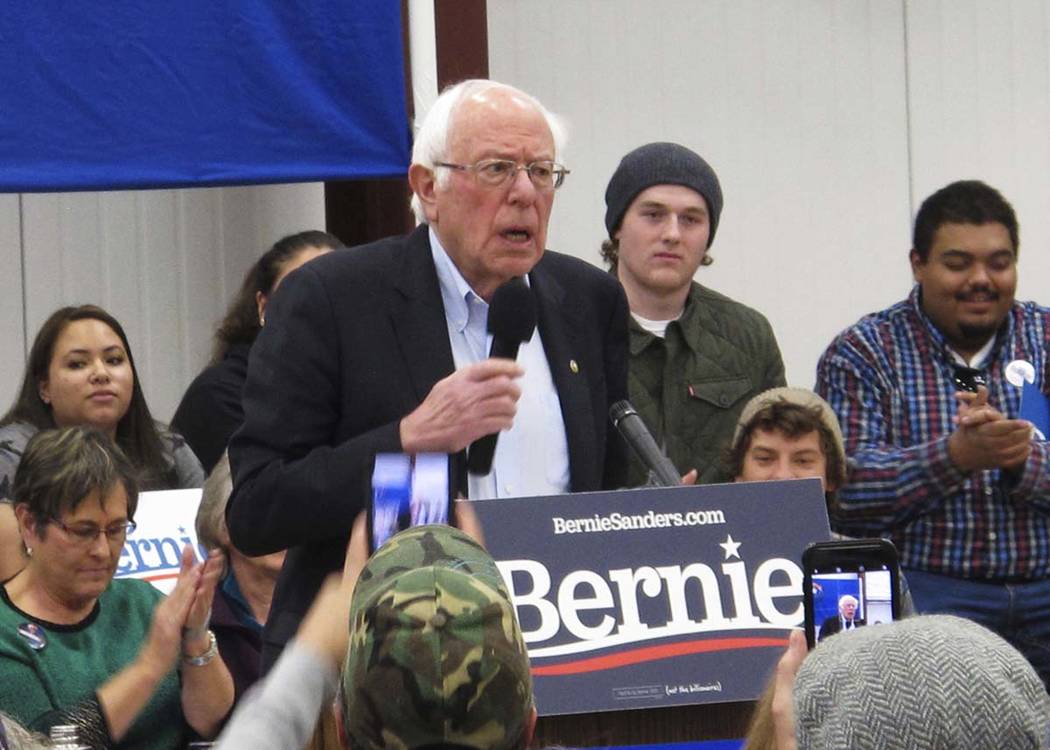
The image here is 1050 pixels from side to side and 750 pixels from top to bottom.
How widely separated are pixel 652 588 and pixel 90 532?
1.41 m

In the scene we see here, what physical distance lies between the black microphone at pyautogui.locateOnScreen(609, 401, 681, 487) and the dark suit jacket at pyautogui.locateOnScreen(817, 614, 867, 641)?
388 millimetres

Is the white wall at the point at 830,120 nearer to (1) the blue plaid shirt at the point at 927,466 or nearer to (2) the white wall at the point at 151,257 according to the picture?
(2) the white wall at the point at 151,257

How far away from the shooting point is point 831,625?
2.68m

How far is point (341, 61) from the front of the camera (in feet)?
18.1

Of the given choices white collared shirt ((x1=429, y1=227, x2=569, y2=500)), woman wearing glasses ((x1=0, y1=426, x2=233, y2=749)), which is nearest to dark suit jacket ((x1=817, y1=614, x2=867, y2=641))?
white collared shirt ((x1=429, y1=227, x2=569, y2=500))

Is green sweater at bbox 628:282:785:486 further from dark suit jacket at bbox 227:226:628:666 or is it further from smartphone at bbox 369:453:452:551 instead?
smartphone at bbox 369:453:452:551

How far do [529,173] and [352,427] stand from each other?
1.65 feet

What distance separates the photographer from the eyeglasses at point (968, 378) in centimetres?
480

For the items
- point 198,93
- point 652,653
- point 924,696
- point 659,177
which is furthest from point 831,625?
point 198,93

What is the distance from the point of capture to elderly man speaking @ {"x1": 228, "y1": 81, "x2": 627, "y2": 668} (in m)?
2.85

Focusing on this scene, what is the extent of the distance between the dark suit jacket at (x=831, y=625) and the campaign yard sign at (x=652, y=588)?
8.5 inches

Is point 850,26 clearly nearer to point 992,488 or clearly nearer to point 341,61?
point 341,61

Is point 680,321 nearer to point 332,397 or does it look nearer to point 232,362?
point 232,362

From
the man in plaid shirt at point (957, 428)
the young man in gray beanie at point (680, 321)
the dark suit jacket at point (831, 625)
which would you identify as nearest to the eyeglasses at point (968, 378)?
the man in plaid shirt at point (957, 428)
